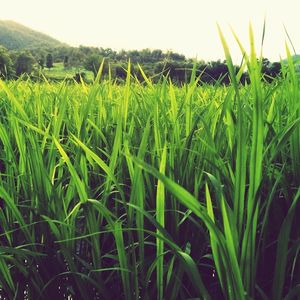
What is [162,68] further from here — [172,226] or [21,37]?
[21,37]

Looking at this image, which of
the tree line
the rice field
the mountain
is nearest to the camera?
the rice field

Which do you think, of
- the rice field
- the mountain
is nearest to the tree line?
the rice field

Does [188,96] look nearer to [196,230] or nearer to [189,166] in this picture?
[189,166]

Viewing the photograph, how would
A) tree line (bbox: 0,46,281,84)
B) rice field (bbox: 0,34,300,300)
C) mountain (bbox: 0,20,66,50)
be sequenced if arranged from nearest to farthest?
rice field (bbox: 0,34,300,300) < tree line (bbox: 0,46,281,84) < mountain (bbox: 0,20,66,50)

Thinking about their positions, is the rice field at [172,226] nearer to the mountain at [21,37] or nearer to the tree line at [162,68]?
the tree line at [162,68]

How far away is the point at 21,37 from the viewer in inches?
5266

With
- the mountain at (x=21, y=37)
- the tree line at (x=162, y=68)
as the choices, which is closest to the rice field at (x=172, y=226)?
the tree line at (x=162, y=68)

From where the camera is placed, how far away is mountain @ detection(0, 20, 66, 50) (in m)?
125

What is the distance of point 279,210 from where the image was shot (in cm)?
70

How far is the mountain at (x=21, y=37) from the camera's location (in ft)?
411

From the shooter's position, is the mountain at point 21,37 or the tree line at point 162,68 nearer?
the tree line at point 162,68

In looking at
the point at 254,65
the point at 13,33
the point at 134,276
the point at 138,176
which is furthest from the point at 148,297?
the point at 13,33

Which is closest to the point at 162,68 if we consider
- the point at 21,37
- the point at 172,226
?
the point at 172,226

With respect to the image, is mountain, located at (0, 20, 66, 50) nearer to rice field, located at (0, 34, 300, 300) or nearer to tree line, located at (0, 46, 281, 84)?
tree line, located at (0, 46, 281, 84)
